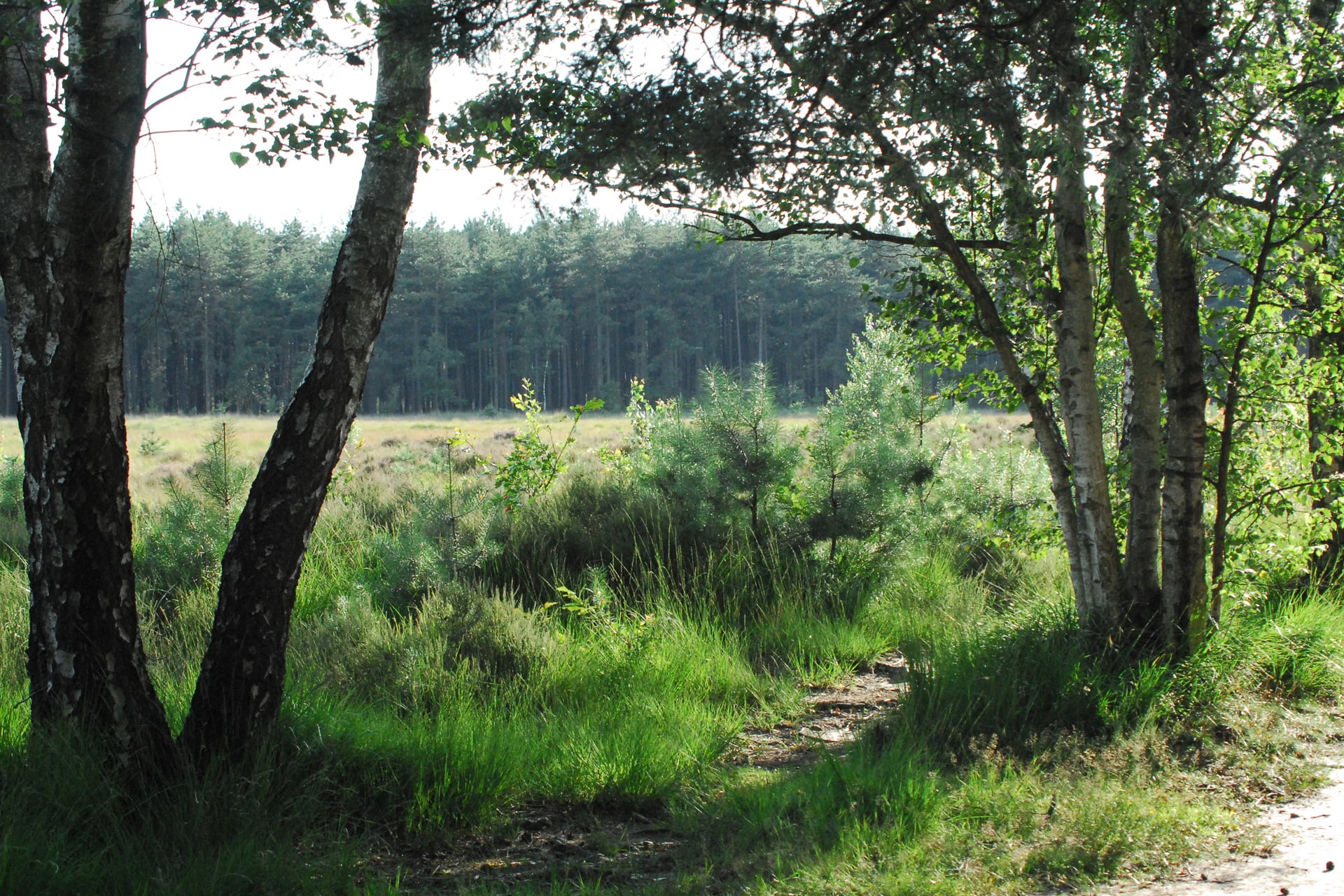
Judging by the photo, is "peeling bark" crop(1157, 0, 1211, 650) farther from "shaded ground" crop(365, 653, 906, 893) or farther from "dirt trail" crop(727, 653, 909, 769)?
"shaded ground" crop(365, 653, 906, 893)

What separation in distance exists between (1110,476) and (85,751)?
592 centimetres

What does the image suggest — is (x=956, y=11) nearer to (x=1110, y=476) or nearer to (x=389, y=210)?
(x=389, y=210)

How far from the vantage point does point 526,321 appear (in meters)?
68.4

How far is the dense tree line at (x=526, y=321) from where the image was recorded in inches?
2456

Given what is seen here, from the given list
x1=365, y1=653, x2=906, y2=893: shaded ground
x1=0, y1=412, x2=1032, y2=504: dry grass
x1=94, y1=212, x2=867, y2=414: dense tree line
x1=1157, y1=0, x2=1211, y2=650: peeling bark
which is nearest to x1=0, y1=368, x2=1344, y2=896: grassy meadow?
x1=365, y1=653, x2=906, y2=893: shaded ground

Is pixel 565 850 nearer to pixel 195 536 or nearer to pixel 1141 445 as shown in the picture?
pixel 1141 445

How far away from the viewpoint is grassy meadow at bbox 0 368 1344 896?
344 centimetres

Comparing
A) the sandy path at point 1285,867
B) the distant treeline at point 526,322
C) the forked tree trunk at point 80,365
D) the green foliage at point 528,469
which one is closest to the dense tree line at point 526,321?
the distant treeline at point 526,322

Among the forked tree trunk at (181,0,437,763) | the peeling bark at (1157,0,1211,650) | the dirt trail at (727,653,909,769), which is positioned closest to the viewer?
the forked tree trunk at (181,0,437,763)

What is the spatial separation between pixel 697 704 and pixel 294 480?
2421mm

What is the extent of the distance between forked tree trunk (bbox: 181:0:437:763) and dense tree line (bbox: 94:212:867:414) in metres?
55.9

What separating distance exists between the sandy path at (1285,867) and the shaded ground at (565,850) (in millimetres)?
1635

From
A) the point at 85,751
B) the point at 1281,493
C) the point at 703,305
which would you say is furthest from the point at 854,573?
the point at 703,305

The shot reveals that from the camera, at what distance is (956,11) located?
14.8 feet
